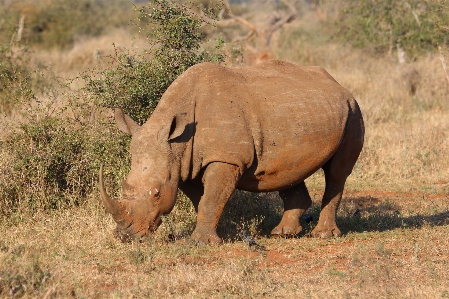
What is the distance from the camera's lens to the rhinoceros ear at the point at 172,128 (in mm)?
7699

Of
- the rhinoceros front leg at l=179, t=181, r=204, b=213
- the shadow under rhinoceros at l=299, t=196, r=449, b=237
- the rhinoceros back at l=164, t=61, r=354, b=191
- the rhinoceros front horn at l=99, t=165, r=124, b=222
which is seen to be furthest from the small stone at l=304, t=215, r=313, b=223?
the rhinoceros front horn at l=99, t=165, r=124, b=222

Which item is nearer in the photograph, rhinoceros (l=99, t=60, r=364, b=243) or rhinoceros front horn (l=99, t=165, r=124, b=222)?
rhinoceros front horn (l=99, t=165, r=124, b=222)

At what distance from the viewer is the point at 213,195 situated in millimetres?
7945

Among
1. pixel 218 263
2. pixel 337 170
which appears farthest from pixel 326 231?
pixel 218 263

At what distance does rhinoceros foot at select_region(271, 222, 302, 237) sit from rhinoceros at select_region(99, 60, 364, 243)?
11mm

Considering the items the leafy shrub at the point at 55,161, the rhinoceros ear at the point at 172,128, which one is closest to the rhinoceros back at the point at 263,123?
the rhinoceros ear at the point at 172,128

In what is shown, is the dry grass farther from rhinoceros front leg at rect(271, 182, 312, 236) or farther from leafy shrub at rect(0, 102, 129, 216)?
leafy shrub at rect(0, 102, 129, 216)

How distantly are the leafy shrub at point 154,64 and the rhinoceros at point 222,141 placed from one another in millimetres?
1284

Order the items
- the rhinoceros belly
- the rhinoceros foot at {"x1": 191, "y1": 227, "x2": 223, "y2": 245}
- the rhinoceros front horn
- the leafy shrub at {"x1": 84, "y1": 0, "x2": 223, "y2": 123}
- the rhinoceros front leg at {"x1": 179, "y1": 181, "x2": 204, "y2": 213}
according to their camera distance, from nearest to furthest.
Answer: the rhinoceros front horn
the rhinoceros foot at {"x1": 191, "y1": 227, "x2": 223, "y2": 245}
the rhinoceros belly
the rhinoceros front leg at {"x1": 179, "y1": 181, "x2": 204, "y2": 213}
the leafy shrub at {"x1": 84, "y1": 0, "x2": 223, "y2": 123}

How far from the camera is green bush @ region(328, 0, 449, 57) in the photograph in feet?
68.0

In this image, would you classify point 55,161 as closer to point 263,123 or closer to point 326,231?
point 263,123

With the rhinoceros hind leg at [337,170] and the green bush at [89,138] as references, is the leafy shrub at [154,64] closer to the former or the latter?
the green bush at [89,138]

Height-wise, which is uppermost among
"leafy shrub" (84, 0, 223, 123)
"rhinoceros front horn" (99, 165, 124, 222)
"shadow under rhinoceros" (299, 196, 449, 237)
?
"leafy shrub" (84, 0, 223, 123)

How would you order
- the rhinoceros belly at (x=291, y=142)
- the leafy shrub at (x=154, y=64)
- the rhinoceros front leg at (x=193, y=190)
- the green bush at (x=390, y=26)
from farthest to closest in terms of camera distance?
the green bush at (x=390, y=26), the leafy shrub at (x=154, y=64), the rhinoceros front leg at (x=193, y=190), the rhinoceros belly at (x=291, y=142)
